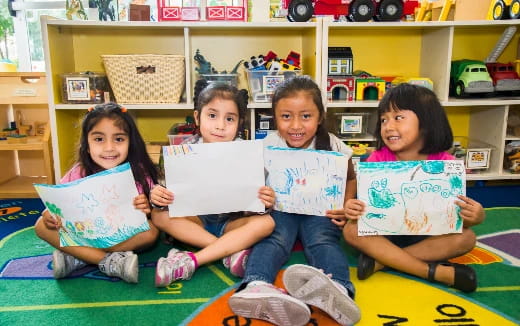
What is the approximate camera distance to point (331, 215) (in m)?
1.24

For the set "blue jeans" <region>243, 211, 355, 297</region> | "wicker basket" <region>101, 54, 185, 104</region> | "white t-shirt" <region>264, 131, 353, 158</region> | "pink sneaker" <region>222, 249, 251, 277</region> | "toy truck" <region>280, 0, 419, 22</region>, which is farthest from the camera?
"toy truck" <region>280, 0, 419, 22</region>

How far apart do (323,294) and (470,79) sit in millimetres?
1475

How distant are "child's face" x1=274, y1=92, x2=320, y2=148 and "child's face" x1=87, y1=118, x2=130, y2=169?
46 centimetres

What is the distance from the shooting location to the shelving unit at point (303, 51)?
1912mm

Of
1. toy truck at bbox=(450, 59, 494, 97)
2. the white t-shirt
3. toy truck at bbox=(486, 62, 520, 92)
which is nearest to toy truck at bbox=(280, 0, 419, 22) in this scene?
toy truck at bbox=(450, 59, 494, 97)

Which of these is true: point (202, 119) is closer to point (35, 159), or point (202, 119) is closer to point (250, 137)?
point (250, 137)

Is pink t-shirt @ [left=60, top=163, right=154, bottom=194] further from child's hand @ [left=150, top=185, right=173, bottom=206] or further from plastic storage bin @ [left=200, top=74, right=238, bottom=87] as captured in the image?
plastic storage bin @ [left=200, top=74, right=238, bottom=87]

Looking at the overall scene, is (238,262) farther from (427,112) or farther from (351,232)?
(427,112)

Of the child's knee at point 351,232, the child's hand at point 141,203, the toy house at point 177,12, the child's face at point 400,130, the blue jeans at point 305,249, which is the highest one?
the toy house at point 177,12

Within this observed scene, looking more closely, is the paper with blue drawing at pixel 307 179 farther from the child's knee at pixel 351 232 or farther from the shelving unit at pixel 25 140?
the shelving unit at pixel 25 140

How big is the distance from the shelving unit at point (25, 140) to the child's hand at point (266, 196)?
47.7 inches

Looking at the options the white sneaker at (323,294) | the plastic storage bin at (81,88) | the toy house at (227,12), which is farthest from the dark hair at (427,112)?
the plastic storage bin at (81,88)

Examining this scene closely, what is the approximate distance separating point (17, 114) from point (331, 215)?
171 cm

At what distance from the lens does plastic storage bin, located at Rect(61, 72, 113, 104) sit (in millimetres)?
1861
